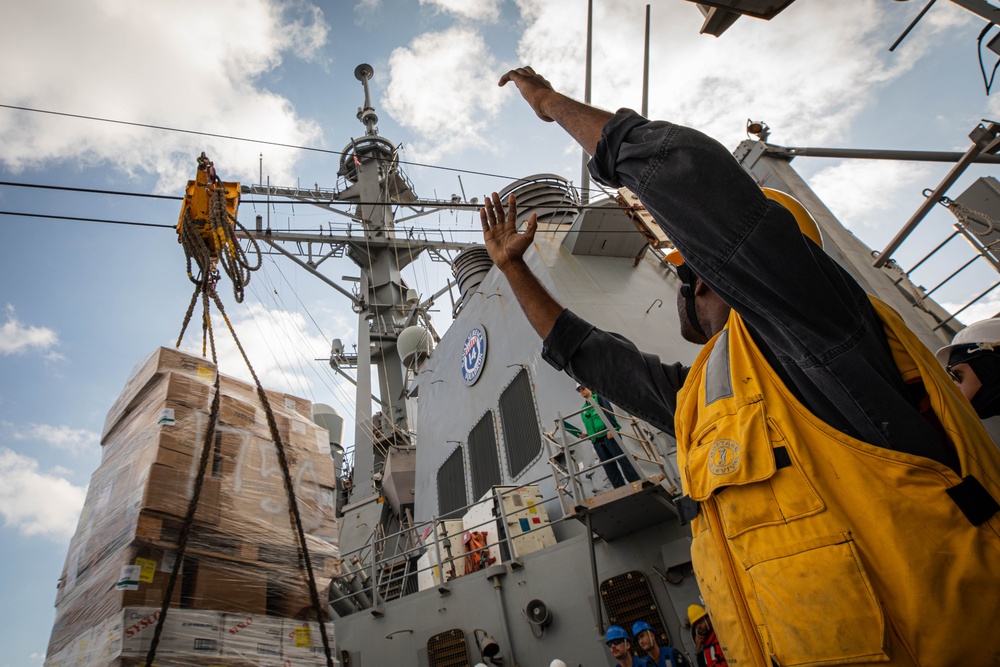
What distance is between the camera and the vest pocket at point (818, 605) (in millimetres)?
927

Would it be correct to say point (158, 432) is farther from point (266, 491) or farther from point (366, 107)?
point (366, 107)

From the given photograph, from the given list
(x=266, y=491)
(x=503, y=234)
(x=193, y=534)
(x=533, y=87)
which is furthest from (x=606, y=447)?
(x=533, y=87)

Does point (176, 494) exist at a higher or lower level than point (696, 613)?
higher

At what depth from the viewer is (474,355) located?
34.0ft

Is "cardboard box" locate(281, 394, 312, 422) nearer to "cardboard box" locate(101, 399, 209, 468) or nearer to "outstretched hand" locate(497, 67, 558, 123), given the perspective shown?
"cardboard box" locate(101, 399, 209, 468)

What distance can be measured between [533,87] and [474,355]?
8.84 meters

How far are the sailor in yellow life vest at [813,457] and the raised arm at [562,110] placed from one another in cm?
7

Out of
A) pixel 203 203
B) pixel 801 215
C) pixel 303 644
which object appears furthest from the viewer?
pixel 203 203

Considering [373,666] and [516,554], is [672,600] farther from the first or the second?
[373,666]

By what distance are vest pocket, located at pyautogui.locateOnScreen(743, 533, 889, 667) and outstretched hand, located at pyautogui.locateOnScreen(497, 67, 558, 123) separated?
1210 mm

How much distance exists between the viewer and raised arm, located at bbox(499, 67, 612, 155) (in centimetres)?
130

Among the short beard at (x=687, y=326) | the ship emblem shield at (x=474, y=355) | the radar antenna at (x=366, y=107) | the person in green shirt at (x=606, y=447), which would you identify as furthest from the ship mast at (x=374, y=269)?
the short beard at (x=687, y=326)

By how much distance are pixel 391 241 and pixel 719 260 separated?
2098 centimetres

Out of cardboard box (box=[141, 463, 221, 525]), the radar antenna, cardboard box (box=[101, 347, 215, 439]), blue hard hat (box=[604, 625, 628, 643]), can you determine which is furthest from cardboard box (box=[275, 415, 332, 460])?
the radar antenna
